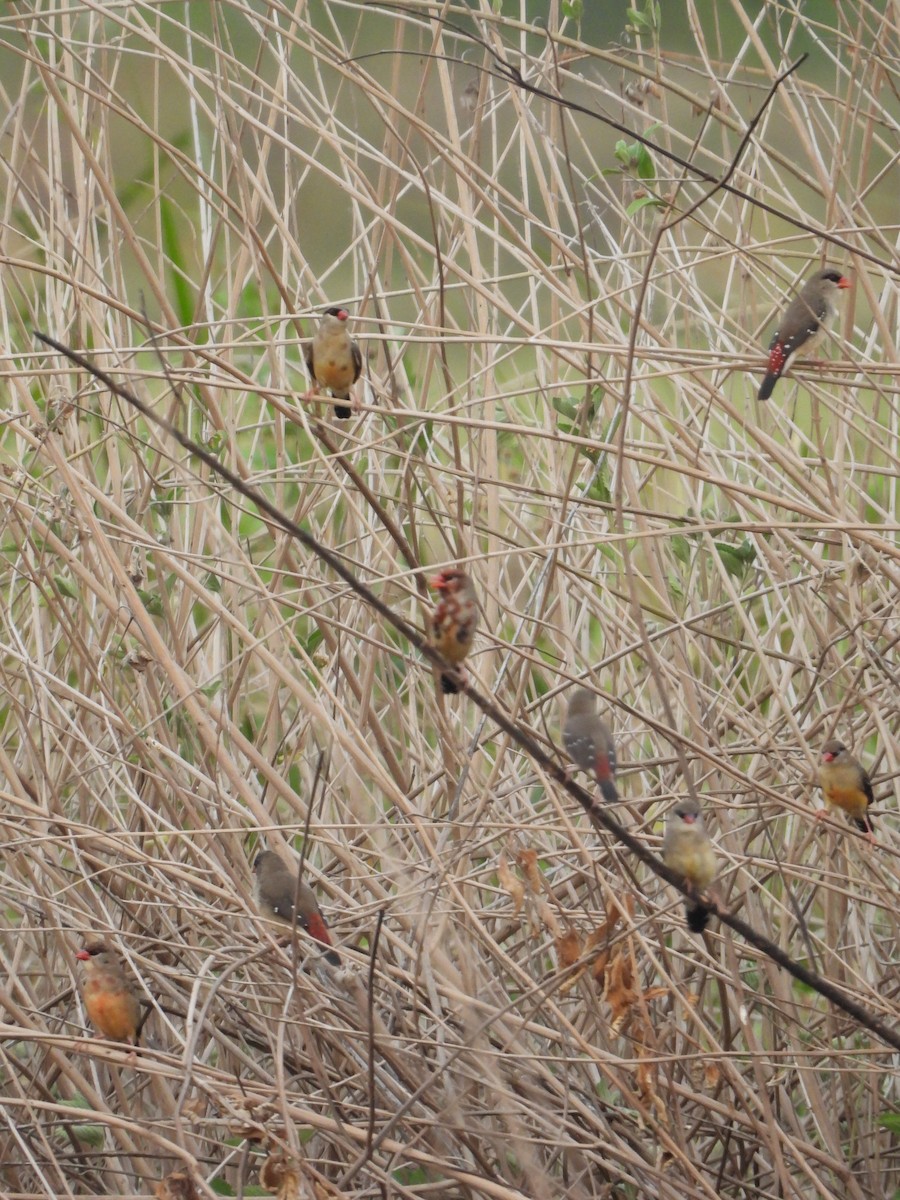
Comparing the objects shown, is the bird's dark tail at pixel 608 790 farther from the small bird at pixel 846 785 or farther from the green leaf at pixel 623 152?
the green leaf at pixel 623 152

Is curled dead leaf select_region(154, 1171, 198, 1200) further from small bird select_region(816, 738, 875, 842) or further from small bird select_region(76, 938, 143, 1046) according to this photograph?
small bird select_region(816, 738, 875, 842)

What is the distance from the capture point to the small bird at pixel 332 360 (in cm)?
261

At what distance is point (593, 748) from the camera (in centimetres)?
219

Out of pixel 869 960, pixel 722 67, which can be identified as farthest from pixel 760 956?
pixel 722 67

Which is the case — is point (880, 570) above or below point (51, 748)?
above

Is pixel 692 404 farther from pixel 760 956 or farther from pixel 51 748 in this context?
pixel 51 748

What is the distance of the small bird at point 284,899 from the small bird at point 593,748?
536 millimetres

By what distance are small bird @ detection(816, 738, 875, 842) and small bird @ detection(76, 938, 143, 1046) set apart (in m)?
1.28

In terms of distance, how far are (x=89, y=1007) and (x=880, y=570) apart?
5.33 feet

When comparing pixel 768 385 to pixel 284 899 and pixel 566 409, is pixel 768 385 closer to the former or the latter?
pixel 566 409

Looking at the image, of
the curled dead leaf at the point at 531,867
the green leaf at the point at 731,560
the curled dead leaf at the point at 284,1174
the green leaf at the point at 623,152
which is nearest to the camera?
the curled dead leaf at the point at 284,1174

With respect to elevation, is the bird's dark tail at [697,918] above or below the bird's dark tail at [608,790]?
above

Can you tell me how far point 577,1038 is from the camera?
2.07 meters

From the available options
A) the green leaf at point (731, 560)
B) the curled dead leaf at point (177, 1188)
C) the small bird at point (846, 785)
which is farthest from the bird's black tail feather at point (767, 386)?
the curled dead leaf at point (177, 1188)
